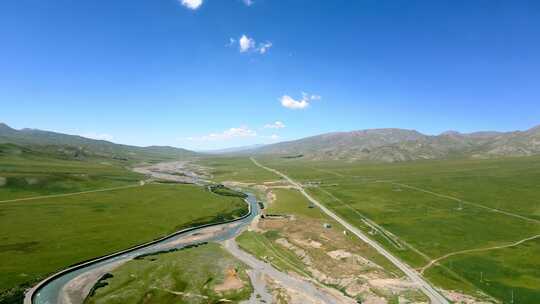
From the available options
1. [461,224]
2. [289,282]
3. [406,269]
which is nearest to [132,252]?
[289,282]

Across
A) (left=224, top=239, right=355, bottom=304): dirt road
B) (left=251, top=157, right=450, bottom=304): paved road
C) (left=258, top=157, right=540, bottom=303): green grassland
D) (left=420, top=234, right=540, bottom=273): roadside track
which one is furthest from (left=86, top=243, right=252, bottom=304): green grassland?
(left=258, top=157, right=540, bottom=303): green grassland

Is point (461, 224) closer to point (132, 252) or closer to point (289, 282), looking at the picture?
point (289, 282)

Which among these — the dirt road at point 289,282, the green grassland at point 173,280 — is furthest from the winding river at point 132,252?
the dirt road at point 289,282

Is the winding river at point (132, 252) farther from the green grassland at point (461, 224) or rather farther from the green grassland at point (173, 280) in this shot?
the green grassland at point (461, 224)

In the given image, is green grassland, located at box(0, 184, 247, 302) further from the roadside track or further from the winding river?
the roadside track

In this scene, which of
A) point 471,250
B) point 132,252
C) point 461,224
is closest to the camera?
point 132,252
